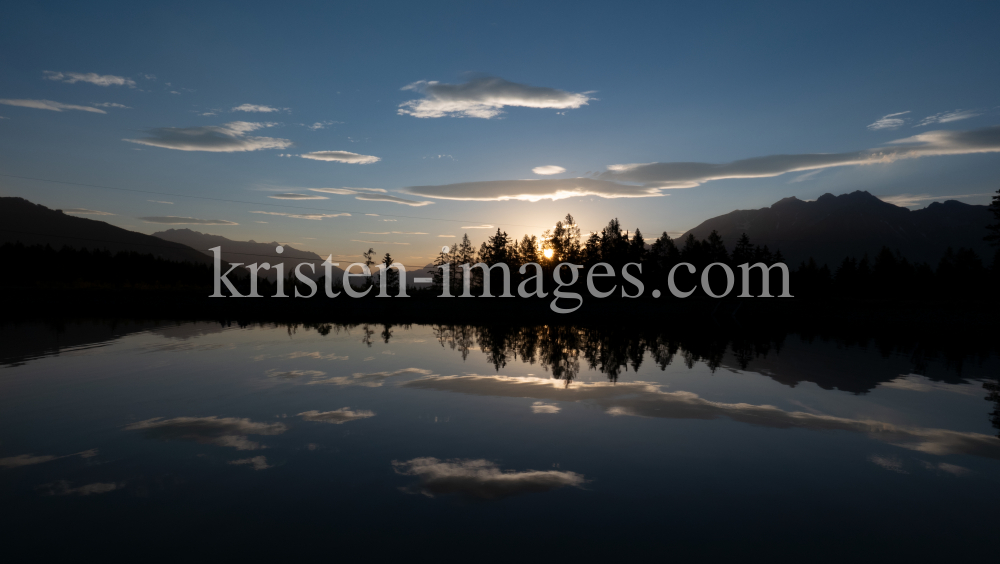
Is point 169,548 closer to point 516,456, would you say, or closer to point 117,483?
point 117,483

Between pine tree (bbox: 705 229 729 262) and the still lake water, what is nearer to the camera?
the still lake water

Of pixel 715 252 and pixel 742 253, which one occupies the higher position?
pixel 715 252

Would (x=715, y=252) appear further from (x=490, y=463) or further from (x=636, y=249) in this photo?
(x=490, y=463)

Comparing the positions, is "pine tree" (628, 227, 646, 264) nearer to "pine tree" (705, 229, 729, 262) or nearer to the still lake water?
"pine tree" (705, 229, 729, 262)

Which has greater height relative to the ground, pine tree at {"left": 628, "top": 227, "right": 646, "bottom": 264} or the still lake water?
pine tree at {"left": 628, "top": 227, "right": 646, "bottom": 264}

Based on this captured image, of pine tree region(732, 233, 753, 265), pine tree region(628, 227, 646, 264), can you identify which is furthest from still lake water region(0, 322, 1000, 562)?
pine tree region(732, 233, 753, 265)

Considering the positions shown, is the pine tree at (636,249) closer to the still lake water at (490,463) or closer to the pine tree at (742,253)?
the pine tree at (742,253)

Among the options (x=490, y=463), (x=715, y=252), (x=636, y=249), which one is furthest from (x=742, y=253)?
(x=490, y=463)

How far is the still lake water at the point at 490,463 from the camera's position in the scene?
748 centimetres

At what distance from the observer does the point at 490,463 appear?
10523 mm

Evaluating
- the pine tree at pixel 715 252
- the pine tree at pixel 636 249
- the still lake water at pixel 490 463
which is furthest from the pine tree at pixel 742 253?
the still lake water at pixel 490 463

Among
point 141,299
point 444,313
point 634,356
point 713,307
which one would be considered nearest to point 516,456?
point 634,356

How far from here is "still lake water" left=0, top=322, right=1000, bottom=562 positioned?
7480 millimetres

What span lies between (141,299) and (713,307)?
292ft
